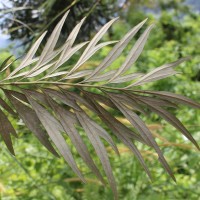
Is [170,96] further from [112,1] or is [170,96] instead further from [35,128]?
[112,1]

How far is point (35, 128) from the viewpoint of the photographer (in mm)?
478

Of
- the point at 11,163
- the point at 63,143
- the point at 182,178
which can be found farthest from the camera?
the point at 182,178

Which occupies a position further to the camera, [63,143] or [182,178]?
[182,178]

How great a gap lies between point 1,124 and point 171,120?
0.17 metres

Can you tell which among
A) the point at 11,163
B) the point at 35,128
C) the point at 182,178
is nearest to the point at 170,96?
the point at 35,128

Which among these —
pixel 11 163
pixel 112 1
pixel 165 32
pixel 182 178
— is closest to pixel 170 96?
pixel 11 163

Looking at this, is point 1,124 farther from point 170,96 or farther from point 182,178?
point 182,178

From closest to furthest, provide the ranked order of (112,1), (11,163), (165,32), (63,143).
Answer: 1. (63,143)
2. (11,163)
3. (112,1)
4. (165,32)

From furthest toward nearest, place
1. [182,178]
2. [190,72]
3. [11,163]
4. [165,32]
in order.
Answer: [165,32]
[190,72]
[182,178]
[11,163]

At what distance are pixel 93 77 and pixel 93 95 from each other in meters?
0.03

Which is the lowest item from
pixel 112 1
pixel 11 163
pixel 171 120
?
pixel 11 163

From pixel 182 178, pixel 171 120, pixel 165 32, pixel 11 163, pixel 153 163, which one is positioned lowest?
pixel 165 32

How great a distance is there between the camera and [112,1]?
1752 millimetres

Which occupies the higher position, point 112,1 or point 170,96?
point 170,96
